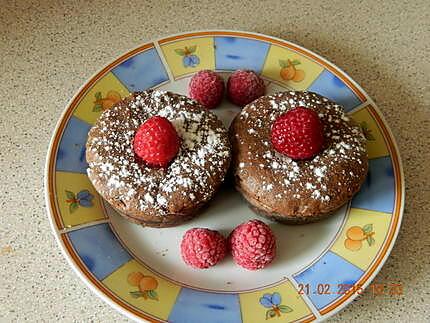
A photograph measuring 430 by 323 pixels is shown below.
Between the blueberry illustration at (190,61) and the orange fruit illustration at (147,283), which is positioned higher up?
the blueberry illustration at (190,61)

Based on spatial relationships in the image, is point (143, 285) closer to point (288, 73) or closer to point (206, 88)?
point (206, 88)

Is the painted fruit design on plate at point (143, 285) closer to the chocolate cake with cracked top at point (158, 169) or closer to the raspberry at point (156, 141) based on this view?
the chocolate cake with cracked top at point (158, 169)

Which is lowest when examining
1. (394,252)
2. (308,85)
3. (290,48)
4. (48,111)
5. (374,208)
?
Result: (394,252)

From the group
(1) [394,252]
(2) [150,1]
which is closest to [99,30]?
(2) [150,1]

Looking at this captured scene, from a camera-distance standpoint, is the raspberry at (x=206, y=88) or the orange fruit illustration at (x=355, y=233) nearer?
the orange fruit illustration at (x=355, y=233)

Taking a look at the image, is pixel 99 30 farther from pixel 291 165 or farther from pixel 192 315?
pixel 192 315

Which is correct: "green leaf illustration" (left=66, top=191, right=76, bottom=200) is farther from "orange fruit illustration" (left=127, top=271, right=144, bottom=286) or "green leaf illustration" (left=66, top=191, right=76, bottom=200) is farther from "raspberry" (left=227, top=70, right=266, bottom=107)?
"raspberry" (left=227, top=70, right=266, bottom=107)

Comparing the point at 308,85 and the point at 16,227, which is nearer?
the point at 16,227

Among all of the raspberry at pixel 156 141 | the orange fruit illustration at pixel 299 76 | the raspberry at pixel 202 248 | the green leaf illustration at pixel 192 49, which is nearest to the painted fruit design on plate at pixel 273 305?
the raspberry at pixel 202 248
